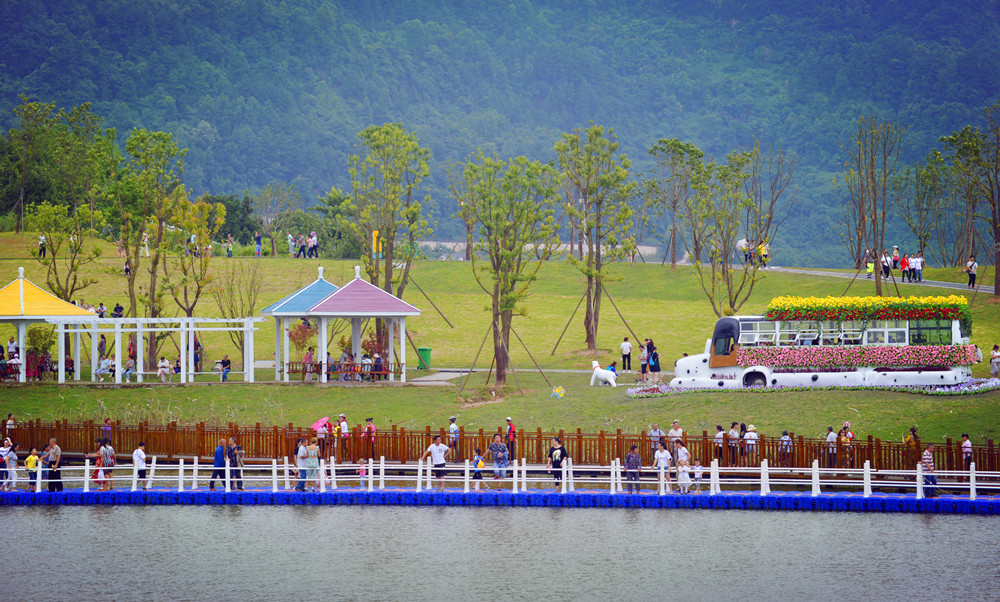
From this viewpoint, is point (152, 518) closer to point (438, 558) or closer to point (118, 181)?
point (438, 558)

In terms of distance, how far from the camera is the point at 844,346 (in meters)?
33.8

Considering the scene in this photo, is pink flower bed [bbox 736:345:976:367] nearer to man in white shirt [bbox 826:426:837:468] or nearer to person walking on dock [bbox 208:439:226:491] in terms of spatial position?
man in white shirt [bbox 826:426:837:468]

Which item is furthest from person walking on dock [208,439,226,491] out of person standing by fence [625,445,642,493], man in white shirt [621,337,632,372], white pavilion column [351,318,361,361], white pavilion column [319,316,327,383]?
man in white shirt [621,337,632,372]

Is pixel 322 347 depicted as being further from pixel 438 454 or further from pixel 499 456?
pixel 499 456

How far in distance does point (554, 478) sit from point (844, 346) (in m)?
13.3

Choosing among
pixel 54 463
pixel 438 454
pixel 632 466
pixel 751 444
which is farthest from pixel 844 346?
pixel 54 463

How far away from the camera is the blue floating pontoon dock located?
24.0 m

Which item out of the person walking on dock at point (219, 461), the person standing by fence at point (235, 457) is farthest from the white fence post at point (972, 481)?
the person walking on dock at point (219, 461)

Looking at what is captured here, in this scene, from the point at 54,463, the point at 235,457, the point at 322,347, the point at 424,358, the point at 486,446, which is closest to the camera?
the point at 54,463

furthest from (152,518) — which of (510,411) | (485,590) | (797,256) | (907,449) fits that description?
(797,256)

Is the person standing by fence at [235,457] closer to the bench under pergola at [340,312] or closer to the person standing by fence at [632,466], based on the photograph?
the person standing by fence at [632,466]

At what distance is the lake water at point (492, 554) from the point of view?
17594 millimetres

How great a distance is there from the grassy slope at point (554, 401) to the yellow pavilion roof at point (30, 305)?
3.37 meters

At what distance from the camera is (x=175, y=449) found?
98.3ft
